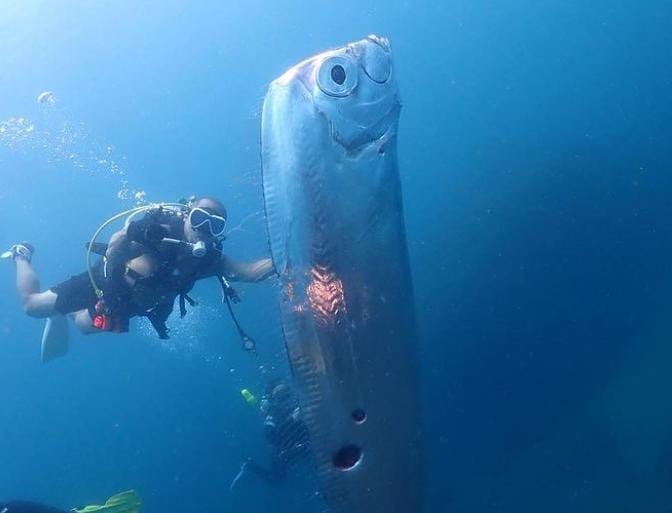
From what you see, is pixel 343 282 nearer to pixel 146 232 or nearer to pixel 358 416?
pixel 358 416

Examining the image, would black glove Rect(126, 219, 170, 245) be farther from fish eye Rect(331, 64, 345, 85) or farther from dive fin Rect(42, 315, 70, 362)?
dive fin Rect(42, 315, 70, 362)

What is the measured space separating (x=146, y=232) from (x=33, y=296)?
11.8ft

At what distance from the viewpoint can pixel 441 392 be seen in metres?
12.8

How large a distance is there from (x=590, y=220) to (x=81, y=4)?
27.9 metres

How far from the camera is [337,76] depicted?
171cm

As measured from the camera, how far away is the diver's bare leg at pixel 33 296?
7410 millimetres

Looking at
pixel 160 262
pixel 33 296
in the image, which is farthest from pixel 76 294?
pixel 160 262

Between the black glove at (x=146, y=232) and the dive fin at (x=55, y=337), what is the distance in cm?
482

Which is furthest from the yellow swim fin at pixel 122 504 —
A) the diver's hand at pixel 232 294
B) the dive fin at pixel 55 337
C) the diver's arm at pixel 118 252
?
the diver's hand at pixel 232 294

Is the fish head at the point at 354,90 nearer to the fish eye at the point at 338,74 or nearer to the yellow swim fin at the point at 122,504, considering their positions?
the fish eye at the point at 338,74

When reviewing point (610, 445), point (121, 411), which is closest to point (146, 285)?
point (610, 445)

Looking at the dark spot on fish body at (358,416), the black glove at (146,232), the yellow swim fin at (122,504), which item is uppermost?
the black glove at (146,232)

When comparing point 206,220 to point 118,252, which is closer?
point 206,220

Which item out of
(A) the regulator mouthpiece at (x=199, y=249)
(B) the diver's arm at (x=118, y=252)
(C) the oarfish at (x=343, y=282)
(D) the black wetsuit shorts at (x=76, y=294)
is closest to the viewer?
(C) the oarfish at (x=343, y=282)
